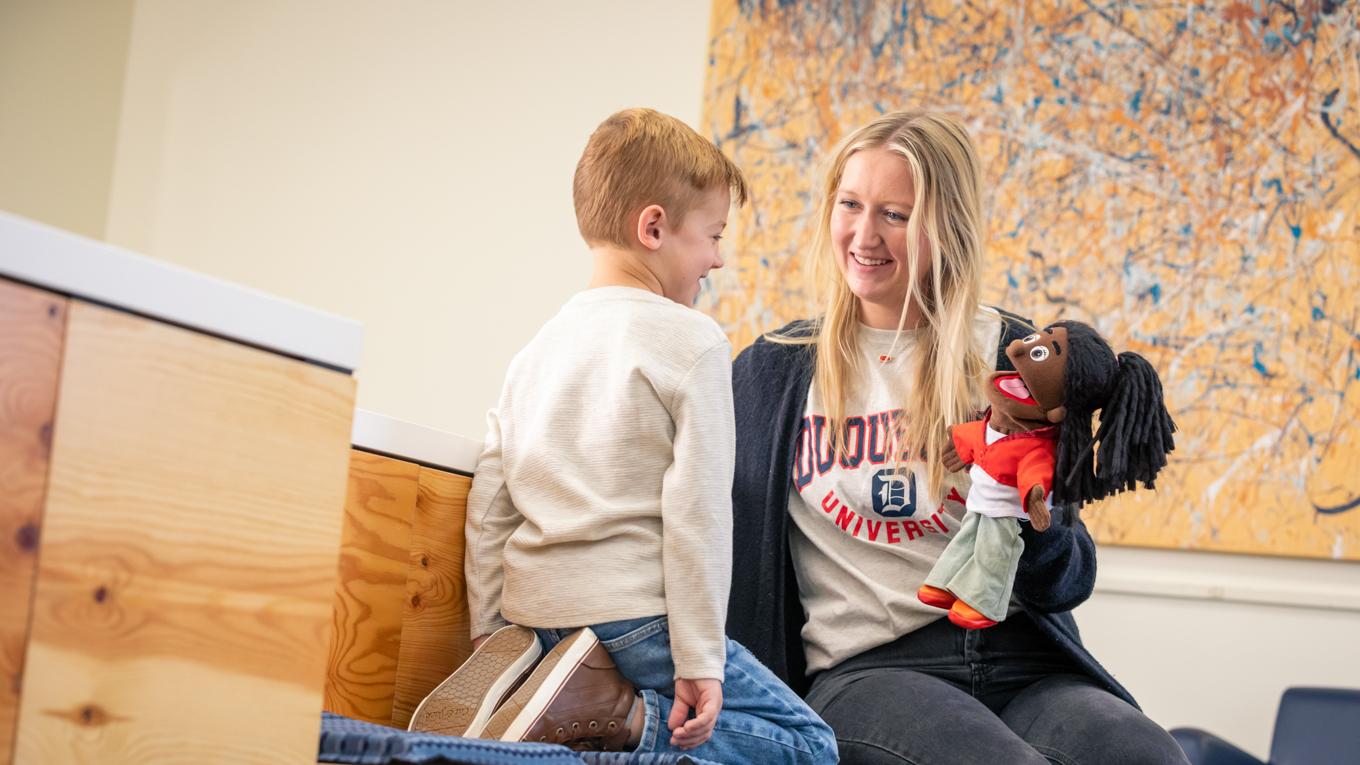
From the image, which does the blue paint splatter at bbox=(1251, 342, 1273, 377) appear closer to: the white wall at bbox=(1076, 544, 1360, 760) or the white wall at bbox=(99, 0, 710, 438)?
the white wall at bbox=(1076, 544, 1360, 760)

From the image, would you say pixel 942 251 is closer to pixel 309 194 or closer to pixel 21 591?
pixel 21 591

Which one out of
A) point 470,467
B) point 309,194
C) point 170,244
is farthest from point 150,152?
point 470,467

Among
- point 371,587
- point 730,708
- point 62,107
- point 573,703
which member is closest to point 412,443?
point 371,587

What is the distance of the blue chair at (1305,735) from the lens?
2.57 m

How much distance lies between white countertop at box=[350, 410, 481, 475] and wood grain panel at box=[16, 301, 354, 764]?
43cm

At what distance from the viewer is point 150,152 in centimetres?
399

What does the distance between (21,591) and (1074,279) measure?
2760 mm

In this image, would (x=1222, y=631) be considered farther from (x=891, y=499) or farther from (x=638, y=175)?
(x=638, y=175)

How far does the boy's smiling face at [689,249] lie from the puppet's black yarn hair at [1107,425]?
481 mm

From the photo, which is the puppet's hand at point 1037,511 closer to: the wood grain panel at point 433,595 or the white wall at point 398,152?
the wood grain panel at point 433,595

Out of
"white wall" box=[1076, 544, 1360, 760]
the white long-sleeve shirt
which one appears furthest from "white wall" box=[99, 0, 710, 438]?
the white long-sleeve shirt

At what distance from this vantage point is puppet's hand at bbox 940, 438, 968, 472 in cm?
157

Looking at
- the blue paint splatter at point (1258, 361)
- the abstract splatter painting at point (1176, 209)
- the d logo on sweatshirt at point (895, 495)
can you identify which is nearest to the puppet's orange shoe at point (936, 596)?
the d logo on sweatshirt at point (895, 495)

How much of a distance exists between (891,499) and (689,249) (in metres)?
0.48
